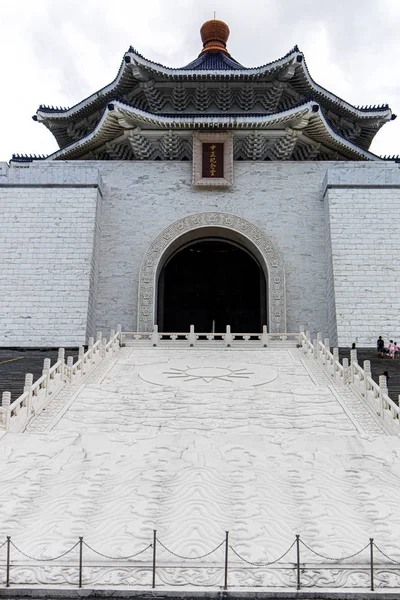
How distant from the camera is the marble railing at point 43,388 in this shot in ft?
27.8

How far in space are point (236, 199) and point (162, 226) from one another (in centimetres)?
263

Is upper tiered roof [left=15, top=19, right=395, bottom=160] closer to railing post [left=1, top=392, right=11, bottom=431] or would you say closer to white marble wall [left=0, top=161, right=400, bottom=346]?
white marble wall [left=0, top=161, right=400, bottom=346]

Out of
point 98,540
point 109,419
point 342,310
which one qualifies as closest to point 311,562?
point 98,540

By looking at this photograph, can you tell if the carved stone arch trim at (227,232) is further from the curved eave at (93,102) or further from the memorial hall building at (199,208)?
the curved eave at (93,102)

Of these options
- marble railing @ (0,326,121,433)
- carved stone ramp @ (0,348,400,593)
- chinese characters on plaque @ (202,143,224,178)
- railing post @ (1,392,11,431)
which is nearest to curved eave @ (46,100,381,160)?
chinese characters on plaque @ (202,143,224,178)

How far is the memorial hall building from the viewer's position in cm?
1759

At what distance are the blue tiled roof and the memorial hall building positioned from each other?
159cm

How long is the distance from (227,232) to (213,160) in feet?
8.06

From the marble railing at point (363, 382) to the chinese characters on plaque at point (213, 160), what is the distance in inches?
312

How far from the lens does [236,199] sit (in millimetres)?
19438

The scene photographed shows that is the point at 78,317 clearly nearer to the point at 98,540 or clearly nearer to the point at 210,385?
the point at 210,385

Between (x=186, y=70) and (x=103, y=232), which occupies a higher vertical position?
(x=186, y=70)

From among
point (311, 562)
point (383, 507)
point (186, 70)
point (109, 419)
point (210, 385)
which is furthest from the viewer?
point (186, 70)

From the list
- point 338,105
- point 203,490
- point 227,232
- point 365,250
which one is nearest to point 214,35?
point 338,105
